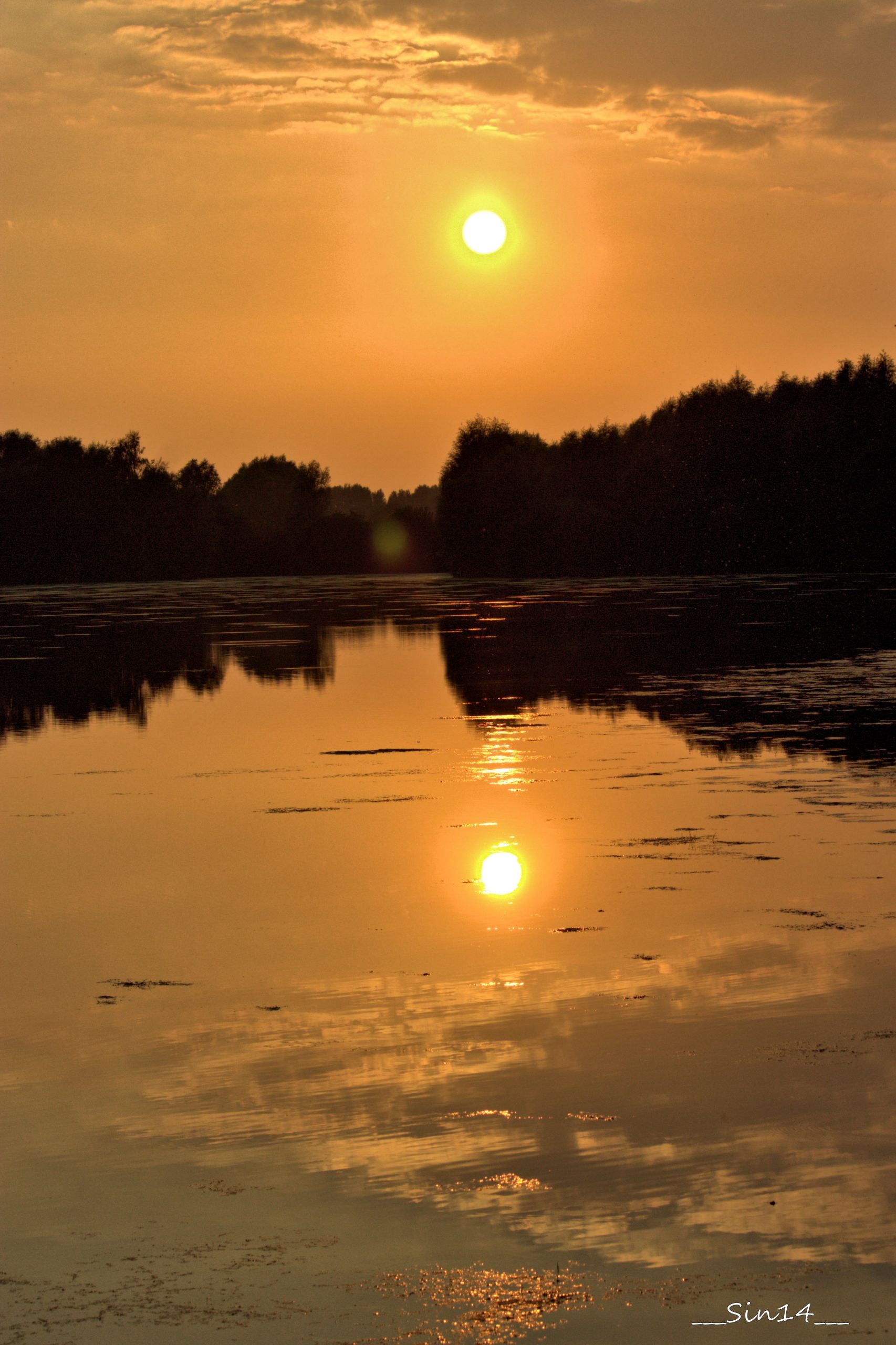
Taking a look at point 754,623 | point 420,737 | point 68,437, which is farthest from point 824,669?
point 68,437

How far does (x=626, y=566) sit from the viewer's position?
107 metres

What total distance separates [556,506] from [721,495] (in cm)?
1522

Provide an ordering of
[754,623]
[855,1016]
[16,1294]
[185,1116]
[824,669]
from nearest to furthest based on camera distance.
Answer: [16,1294] < [185,1116] < [855,1016] < [824,669] < [754,623]

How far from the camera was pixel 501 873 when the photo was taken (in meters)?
10.5

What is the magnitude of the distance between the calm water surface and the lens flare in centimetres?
6

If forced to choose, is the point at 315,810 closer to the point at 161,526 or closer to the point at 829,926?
the point at 829,926

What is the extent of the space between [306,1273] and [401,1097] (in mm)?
1421

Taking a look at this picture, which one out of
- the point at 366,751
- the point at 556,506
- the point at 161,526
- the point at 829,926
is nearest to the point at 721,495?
the point at 556,506

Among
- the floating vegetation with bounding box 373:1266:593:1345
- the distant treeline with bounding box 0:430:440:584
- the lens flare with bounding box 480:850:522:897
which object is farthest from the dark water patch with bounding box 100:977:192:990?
the distant treeline with bounding box 0:430:440:584

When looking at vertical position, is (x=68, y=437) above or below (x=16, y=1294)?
above

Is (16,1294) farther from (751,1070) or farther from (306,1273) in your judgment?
(751,1070)

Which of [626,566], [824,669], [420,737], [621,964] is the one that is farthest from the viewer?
[626,566]

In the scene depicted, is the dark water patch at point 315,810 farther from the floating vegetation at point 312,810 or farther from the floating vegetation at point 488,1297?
the floating vegetation at point 488,1297

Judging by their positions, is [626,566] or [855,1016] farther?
[626,566]
